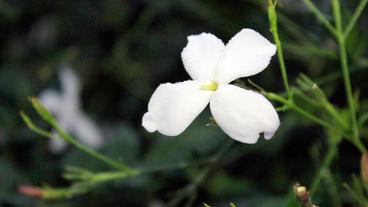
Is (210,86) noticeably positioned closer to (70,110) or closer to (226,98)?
(226,98)

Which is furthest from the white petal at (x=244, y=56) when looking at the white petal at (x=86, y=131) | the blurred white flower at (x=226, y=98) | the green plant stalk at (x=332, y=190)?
the white petal at (x=86, y=131)

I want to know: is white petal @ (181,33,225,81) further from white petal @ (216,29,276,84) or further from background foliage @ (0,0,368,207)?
background foliage @ (0,0,368,207)

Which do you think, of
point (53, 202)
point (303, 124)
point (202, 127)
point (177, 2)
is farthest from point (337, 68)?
point (53, 202)

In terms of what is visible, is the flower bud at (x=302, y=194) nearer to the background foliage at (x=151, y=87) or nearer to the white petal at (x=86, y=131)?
the background foliage at (x=151, y=87)

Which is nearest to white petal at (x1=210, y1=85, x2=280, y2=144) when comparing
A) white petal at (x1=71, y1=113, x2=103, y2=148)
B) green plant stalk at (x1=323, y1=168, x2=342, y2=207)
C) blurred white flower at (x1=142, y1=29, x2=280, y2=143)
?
blurred white flower at (x1=142, y1=29, x2=280, y2=143)

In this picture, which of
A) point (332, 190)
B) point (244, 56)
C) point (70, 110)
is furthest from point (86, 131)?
point (244, 56)
